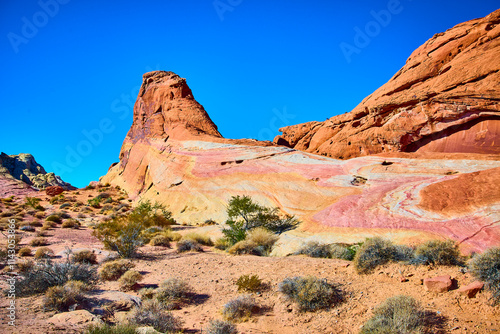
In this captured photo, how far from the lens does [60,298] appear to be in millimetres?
7254

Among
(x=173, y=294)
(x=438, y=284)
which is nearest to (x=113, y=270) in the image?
(x=173, y=294)

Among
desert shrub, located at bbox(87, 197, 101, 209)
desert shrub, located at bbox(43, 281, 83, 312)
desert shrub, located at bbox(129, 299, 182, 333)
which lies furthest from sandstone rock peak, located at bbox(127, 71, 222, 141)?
desert shrub, located at bbox(129, 299, 182, 333)

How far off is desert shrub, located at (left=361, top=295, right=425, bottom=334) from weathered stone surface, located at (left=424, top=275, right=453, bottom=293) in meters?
0.94

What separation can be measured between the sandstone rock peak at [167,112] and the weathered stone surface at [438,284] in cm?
2666

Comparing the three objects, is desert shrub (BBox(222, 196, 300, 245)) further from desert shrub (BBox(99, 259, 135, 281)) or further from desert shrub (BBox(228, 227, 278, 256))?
desert shrub (BBox(99, 259, 135, 281))

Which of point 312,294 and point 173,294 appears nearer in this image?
point 312,294

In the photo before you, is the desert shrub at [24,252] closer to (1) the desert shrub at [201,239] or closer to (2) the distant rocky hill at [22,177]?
(1) the desert shrub at [201,239]

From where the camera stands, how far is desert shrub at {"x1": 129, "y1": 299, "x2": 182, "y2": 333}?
6453 mm

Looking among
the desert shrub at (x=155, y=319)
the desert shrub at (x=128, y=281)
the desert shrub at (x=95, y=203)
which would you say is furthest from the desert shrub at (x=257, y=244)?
the desert shrub at (x=95, y=203)

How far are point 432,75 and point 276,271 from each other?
3013cm

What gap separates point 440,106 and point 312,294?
72.6 ft

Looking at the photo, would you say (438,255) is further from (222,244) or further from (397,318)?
(222,244)

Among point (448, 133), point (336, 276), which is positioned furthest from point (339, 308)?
point (448, 133)

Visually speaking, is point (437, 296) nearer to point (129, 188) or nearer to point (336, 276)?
point (336, 276)
